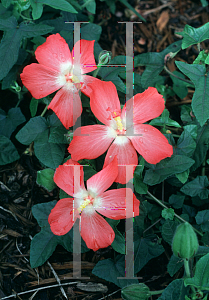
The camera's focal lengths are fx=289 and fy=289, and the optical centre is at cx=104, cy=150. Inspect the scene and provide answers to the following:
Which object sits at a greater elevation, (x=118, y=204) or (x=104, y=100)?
(x=104, y=100)

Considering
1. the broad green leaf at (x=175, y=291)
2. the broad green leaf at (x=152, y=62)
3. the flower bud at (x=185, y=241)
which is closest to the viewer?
the flower bud at (x=185, y=241)

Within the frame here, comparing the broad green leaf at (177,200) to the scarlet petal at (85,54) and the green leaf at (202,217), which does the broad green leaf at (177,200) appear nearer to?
the green leaf at (202,217)

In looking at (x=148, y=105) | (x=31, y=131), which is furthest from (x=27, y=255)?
(x=148, y=105)

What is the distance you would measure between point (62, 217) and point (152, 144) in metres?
0.51

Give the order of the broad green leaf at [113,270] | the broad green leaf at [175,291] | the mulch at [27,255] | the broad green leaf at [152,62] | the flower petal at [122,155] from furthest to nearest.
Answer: the broad green leaf at [152,62]
the mulch at [27,255]
the broad green leaf at [113,270]
the flower petal at [122,155]
the broad green leaf at [175,291]

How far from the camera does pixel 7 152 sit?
1.61 metres

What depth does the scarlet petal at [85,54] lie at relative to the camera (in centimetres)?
137

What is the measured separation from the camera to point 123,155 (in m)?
1.30

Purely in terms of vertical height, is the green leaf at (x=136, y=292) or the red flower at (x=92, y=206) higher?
the red flower at (x=92, y=206)

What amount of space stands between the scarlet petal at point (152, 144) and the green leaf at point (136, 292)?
0.53 meters

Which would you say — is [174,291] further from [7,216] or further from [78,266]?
[7,216]

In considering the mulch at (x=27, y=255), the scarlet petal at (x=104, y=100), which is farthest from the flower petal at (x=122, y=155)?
the mulch at (x=27, y=255)

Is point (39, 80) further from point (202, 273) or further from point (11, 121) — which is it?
point (202, 273)

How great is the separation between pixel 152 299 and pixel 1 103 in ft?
4.77
